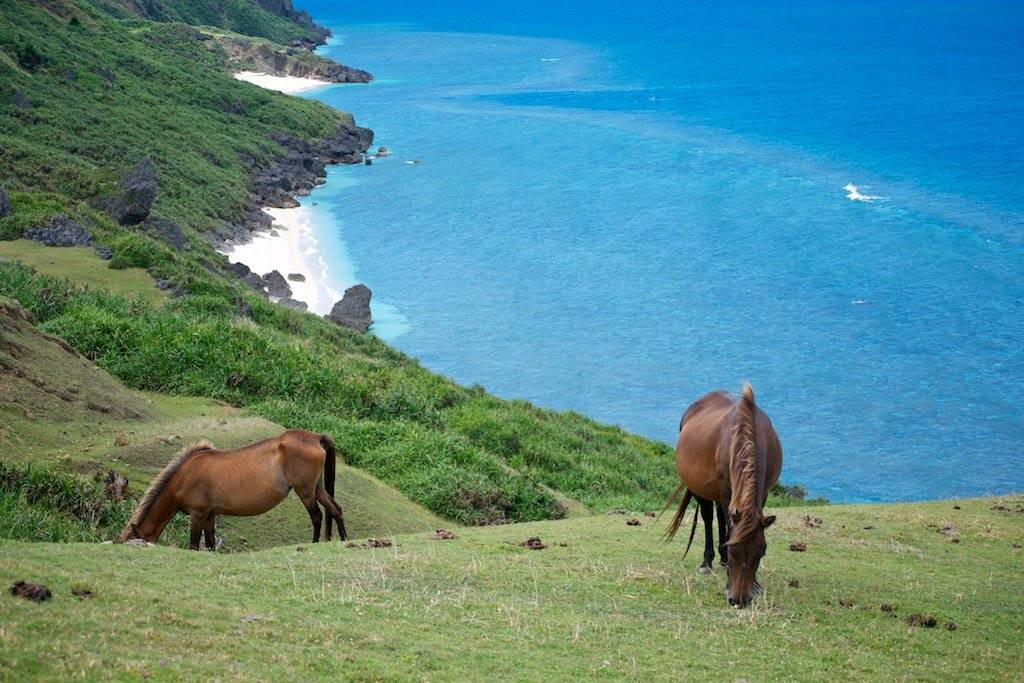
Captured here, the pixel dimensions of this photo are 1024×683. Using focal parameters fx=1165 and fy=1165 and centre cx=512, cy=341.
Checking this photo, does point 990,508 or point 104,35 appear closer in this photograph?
point 990,508

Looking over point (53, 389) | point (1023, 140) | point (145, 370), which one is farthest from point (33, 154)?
point (1023, 140)

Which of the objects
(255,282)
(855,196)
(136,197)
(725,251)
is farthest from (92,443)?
(855,196)

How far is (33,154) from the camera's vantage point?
1988 inches

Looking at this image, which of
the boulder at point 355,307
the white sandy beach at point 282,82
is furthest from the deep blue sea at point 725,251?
the white sandy beach at point 282,82

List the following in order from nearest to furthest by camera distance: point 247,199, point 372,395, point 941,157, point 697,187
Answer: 1. point 372,395
2. point 247,199
3. point 697,187
4. point 941,157

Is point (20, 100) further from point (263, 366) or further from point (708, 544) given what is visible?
point (708, 544)

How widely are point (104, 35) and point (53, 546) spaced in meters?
86.5

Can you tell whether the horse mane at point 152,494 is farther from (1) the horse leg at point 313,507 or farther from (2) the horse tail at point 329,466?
(2) the horse tail at point 329,466

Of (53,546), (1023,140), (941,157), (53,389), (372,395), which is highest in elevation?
(1023,140)

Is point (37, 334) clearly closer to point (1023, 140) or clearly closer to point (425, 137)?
point (425, 137)

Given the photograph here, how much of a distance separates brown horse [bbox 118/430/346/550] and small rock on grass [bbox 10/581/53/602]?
15.3 ft

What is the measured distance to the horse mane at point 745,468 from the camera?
10750mm

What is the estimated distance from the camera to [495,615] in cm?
1007

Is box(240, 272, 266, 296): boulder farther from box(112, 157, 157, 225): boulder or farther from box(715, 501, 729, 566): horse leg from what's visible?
box(715, 501, 729, 566): horse leg
